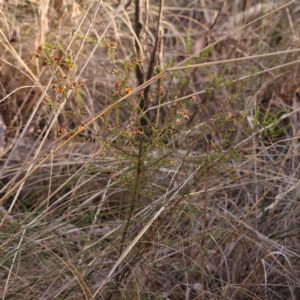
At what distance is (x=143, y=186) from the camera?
154cm

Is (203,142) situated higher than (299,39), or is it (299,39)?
(299,39)

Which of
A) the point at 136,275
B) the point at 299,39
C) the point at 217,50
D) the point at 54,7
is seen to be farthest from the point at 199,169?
the point at 217,50

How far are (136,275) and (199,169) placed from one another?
0.33m

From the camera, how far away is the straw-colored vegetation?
1.49 meters

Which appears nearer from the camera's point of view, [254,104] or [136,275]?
[136,275]

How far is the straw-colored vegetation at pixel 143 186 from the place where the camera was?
4.87 feet

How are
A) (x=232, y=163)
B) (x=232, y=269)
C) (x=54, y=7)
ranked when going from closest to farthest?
(x=232, y=269), (x=232, y=163), (x=54, y=7)

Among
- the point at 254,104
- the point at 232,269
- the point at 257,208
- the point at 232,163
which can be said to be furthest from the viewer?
the point at 254,104

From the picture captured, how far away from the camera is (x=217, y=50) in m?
3.10

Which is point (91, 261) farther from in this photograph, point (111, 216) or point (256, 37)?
point (256, 37)

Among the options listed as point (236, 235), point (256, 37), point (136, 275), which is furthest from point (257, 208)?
point (256, 37)

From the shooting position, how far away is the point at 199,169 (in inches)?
61.6

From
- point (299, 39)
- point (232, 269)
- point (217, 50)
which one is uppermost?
point (299, 39)

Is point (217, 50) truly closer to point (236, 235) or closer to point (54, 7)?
point (54, 7)
